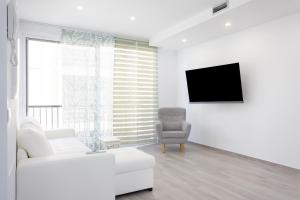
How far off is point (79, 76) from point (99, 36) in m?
1.03

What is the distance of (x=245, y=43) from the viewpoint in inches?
162

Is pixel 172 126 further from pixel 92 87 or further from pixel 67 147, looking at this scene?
pixel 67 147

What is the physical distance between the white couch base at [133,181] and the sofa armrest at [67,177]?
0.33m

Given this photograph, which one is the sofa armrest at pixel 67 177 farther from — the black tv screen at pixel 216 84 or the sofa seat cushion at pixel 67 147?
the black tv screen at pixel 216 84

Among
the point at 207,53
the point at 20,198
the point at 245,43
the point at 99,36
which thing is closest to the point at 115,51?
the point at 99,36

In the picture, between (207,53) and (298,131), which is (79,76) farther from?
(298,131)

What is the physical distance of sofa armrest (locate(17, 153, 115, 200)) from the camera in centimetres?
178

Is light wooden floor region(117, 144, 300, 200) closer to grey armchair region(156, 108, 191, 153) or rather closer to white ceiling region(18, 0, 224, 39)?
grey armchair region(156, 108, 191, 153)

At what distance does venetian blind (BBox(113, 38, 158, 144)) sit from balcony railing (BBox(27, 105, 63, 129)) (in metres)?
1.21

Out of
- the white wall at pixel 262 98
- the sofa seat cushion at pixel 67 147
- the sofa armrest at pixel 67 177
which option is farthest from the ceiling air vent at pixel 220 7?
the sofa seat cushion at pixel 67 147

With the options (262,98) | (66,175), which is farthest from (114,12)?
(262,98)

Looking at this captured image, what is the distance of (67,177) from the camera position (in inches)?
75.5

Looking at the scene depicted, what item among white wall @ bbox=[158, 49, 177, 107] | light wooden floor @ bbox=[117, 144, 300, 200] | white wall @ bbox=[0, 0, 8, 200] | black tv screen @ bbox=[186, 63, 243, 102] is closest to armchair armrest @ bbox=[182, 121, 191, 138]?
light wooden floor @ bbox=[117, 144, 300, 200]

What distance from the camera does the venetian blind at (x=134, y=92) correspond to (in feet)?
16.3
